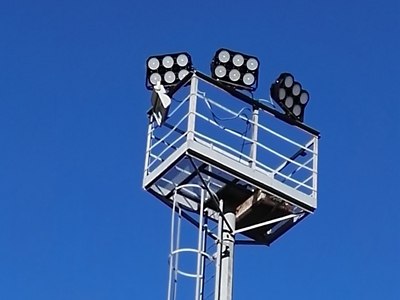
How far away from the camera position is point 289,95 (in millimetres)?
24703

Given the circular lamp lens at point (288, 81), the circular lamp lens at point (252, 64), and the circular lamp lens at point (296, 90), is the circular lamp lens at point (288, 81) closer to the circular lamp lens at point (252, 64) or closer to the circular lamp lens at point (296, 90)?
the circular lamp lens at point (296, 90)

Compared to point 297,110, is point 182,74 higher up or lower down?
higher up

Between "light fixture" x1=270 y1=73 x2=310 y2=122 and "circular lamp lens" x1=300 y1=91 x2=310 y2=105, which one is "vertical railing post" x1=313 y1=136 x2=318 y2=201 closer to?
"light fixture" x1=270 y1=73 x2=310 y2=122

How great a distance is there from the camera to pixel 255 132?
2380 cm

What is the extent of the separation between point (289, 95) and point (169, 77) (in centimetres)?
254

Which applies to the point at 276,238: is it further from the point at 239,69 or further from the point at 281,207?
the point at 239,69

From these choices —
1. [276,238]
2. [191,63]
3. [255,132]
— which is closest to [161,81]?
[191,63]

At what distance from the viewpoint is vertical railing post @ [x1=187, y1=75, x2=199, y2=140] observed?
22484 millimetres

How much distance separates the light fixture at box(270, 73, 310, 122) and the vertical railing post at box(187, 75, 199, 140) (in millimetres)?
1909

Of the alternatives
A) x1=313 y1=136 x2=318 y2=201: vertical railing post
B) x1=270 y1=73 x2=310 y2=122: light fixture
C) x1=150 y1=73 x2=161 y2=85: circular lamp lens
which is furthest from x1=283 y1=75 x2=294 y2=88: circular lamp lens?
x1=150 y1=73 x2=161 y2=85: circular lamp lens

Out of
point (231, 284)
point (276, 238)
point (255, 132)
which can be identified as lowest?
point (231, 284)

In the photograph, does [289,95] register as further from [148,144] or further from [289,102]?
[148,144]

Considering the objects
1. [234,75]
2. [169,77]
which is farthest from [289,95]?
[169,77]

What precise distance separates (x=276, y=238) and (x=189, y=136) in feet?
10.3
